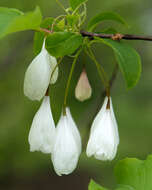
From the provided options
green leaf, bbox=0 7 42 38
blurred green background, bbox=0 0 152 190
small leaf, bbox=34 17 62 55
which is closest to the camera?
green leaf, bbox=0 7 42 38

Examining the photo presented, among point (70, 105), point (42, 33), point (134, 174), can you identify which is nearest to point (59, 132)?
point (134, 174)

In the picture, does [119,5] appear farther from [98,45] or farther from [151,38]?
→ [151,38]

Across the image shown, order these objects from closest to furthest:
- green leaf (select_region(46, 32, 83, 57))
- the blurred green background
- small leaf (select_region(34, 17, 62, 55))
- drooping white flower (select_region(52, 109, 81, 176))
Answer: green leaf (select_region(46, 32, 83, 57))
drooping white flower (select_region(52, 109, 81, 176))
small leaf (select_region(34, 17, 62, 55))
the blurred green background

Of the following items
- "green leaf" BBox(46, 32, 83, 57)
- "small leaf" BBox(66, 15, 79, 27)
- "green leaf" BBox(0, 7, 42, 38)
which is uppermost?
"green leaf" BBox(0, 7, 42, 38)

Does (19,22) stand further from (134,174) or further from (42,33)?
(134,174)

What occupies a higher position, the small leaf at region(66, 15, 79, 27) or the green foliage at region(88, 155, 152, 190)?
the small leaf at region(66, 15, 79, 27)

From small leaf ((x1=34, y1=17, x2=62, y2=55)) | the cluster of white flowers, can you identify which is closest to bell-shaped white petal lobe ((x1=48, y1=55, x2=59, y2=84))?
the cluster of white flowers

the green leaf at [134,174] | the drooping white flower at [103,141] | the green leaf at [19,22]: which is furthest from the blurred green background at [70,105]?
the green leaf at [19,22]

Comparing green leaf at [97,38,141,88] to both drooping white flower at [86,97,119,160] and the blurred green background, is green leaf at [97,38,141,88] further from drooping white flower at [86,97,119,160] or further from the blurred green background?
the blurred green background
